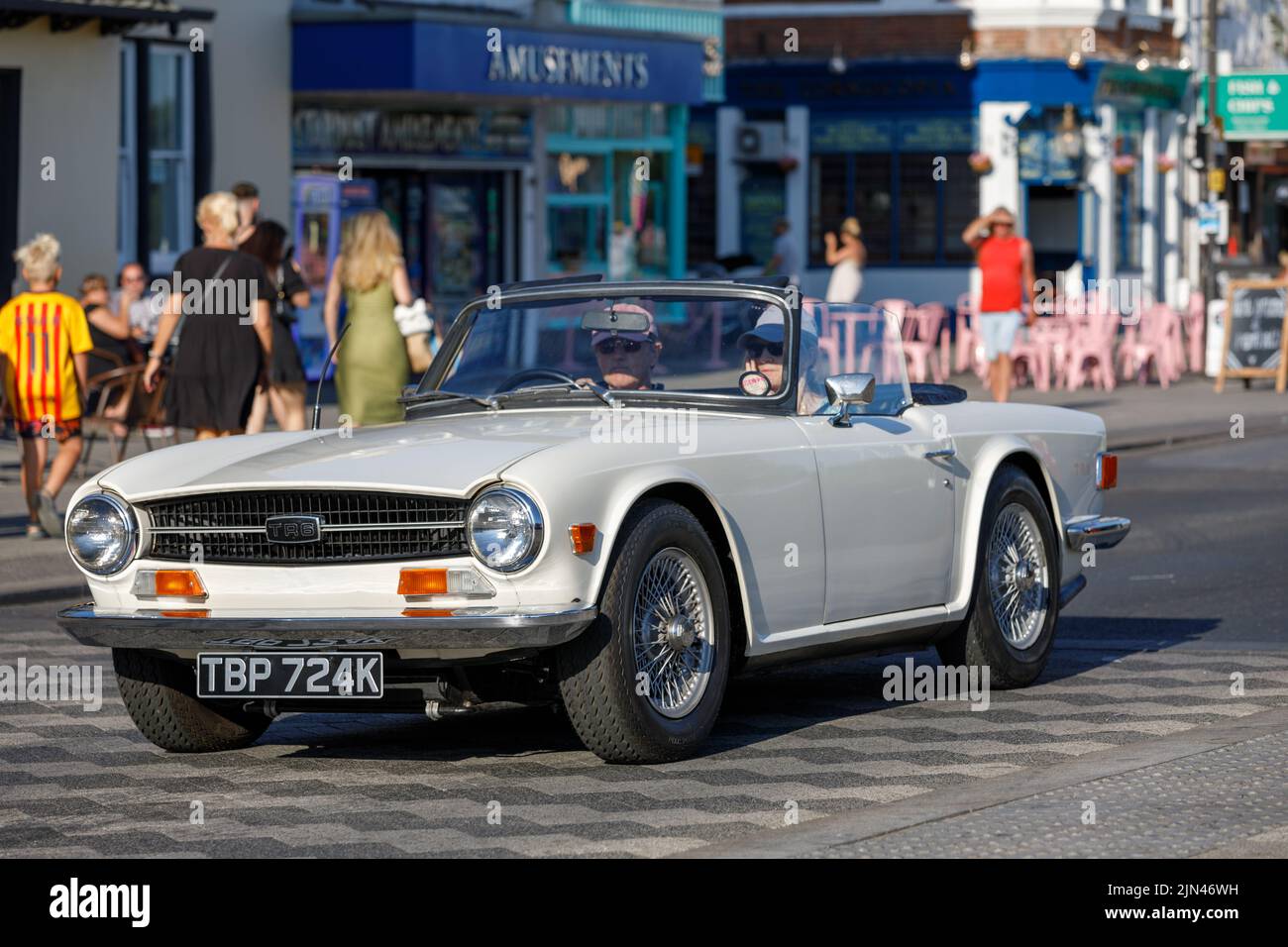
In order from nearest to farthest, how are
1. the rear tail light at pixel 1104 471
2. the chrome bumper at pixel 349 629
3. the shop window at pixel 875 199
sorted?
the chrome bumper at pixel 349 629
the rear tail light at pixel 1104 471
the shop window at pixel 875 199

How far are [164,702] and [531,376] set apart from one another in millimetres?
1696

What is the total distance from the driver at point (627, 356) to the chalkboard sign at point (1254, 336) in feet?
66.1

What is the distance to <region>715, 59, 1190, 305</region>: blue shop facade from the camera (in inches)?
1560

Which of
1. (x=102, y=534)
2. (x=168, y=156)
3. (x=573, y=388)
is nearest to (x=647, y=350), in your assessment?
(x=573, y=388)

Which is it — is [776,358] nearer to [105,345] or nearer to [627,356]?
[627,356]

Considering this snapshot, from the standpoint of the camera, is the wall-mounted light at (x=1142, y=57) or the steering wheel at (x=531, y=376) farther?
the wall-mounted light at (x=1142, y=57)

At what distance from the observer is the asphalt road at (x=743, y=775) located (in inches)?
259

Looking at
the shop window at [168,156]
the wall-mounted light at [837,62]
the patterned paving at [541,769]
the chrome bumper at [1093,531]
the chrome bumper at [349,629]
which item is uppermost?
the wall-mounted light at [837,62]

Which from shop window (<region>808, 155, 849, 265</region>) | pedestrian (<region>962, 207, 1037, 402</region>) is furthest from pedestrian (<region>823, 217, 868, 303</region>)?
shop window (<region>808, 155, 849, 265</region>)

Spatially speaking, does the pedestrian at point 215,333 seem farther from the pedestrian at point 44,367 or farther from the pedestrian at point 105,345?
the pedestrian at point 105,345

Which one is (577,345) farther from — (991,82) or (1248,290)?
(991,82)

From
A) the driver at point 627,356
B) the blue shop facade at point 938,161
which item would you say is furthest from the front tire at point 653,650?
the blue shop facade at point 938,161

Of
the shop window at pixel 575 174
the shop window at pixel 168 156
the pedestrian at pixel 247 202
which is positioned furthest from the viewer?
the shop window at pixel 575 174

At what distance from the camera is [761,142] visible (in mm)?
40938
